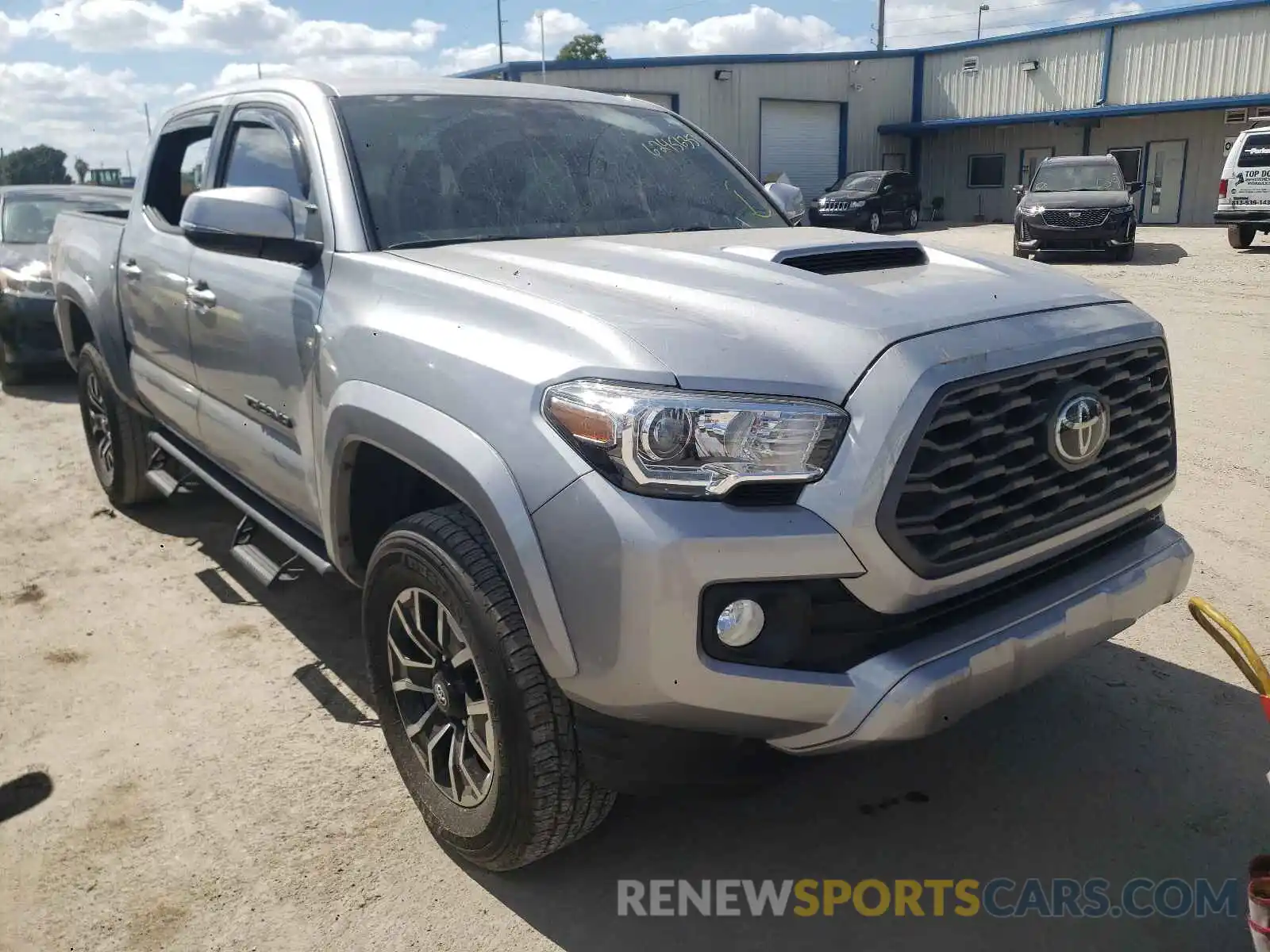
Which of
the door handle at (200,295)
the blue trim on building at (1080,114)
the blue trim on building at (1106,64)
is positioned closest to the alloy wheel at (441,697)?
the door handle at (200,295)

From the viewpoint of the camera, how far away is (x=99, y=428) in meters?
5.65

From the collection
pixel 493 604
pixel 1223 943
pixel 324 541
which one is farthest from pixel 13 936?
pixel 1223 943

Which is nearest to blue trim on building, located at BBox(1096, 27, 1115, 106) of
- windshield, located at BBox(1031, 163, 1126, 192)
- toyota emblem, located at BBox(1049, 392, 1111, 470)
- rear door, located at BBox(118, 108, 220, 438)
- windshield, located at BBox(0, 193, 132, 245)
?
windshield, located at BBox(1031, 163, 1126, 192)

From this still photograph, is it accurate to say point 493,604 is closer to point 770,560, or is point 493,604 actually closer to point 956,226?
point 770,560

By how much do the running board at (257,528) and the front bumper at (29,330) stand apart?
5.63 metres

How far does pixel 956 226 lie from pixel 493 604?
97.9 ft

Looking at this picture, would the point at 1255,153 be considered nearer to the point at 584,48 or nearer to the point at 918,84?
the point at 918,84

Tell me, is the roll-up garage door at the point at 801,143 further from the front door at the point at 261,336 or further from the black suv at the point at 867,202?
the front door at the point at 261,336

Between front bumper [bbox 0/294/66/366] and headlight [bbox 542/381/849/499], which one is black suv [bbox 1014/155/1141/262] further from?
headlight [bbox 542/381/849/499]

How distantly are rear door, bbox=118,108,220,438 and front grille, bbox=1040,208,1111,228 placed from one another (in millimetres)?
14253

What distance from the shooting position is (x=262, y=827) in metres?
2.85

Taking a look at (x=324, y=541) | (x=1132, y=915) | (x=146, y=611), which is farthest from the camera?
(x=146, y=611)

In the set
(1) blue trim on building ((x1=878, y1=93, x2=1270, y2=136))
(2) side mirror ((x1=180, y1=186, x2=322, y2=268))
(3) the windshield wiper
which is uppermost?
(1) blue trim on building ((x1=878, y1=93, x2=1270, y2=136))

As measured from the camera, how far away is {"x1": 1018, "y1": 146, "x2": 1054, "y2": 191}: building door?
30.0 meters
